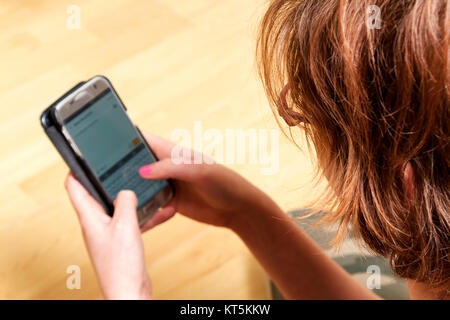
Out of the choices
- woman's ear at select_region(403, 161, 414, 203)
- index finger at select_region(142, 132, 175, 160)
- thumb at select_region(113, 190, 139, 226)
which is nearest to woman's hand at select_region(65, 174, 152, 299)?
thumb at select_region(113, 190, 139, 226)

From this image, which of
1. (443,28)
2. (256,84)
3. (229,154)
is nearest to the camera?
(443,28)

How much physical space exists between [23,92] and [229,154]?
0.41 m

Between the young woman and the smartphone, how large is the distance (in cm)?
4

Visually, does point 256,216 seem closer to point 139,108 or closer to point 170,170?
point 170,170

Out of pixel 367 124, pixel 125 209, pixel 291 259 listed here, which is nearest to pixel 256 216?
pixel 291 259

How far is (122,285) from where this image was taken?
1.82ft

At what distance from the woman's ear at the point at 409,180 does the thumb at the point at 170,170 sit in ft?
0.96

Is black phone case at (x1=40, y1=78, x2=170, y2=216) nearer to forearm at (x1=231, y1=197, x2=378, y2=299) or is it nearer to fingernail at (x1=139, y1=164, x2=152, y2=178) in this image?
fingernail at (x1=139, y1=164, x2=152, y2=178)

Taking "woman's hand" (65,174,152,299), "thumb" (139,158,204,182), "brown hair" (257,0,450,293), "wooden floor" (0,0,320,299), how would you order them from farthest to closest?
"wooden floor" (0,0,320,299)
"thumb" (139,158,204,182)
"woman's hand" (65,174,152,299)
"brown hair" (257,0,450,293)

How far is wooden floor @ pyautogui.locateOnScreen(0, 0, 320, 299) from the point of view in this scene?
82 cm

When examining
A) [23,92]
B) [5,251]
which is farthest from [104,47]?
[5,251]

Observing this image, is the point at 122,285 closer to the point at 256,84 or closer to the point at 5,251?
the point at 5,251

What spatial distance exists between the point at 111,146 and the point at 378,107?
0.37 meters

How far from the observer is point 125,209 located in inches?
24.4
